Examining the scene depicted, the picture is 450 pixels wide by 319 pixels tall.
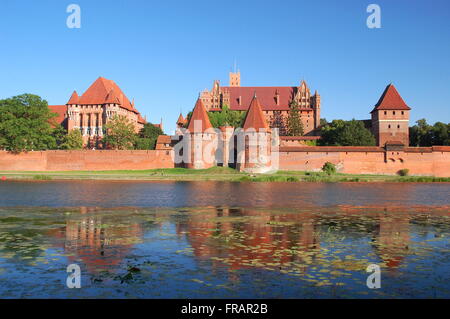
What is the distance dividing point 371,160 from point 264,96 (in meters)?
31.9

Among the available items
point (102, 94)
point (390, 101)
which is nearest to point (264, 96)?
point (390, 101)

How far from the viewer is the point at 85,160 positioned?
5675 centimetres

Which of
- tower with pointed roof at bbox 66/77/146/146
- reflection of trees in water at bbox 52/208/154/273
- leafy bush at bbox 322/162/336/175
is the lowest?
reflection of trees in water at bbox 52/208/154/273

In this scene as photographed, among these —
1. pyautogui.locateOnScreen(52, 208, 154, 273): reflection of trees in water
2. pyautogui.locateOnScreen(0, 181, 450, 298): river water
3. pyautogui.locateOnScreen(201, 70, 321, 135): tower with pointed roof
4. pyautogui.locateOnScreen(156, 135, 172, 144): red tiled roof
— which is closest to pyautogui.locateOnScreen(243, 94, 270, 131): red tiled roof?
pyautogui.locateOnScreen(156, 135, 172, 144): red tiled roof

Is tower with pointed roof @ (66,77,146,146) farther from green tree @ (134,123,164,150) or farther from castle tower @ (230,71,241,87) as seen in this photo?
castle tower @ (230,71,241,87)

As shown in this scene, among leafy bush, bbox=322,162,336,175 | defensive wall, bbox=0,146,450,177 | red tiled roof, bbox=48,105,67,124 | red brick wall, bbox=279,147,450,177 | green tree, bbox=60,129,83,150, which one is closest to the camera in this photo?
leafy bush, bbox=322,162,336,175

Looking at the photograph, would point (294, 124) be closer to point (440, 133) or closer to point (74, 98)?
point (440, 133)

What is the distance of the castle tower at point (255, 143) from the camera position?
52.2m

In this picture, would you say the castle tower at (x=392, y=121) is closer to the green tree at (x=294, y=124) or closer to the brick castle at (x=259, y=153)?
the brick castle at (x=259, y=153)

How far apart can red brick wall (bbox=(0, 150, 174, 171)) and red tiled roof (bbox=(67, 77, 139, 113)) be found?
56.3ft

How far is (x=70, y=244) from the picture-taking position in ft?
33.1

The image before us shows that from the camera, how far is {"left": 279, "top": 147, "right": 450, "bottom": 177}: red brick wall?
2052 inches

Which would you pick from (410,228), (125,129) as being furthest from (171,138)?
(410,228)

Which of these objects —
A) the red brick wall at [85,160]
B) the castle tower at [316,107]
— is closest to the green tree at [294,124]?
the castle tower at [316,107]
